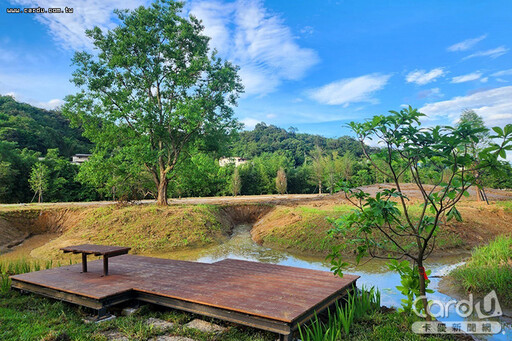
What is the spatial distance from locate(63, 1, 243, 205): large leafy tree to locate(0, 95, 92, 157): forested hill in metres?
19.2

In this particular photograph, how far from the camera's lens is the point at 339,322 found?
4.04 meters

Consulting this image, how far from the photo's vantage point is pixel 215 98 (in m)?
16.7

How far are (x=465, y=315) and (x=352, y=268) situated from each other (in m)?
3.42

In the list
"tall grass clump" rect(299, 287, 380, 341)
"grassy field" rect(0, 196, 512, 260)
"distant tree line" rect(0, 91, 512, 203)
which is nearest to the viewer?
"tall grass clump" rect(299, 287, 380, 341)

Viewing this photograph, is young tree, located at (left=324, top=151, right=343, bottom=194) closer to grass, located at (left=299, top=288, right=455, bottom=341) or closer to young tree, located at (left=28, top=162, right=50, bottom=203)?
young tree, located at (left=28, top=162, right=50, bottom=203)

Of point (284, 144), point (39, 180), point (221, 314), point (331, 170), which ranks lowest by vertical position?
point (221, 314)

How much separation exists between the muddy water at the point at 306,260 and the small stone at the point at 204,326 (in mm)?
3193

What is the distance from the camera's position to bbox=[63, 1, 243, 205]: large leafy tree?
15.2 metres

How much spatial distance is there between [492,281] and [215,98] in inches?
539

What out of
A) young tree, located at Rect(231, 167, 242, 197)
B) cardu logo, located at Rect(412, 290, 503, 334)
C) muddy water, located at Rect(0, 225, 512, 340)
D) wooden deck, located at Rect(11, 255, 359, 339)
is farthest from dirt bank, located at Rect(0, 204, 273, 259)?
young tree, located at Rect(231, 167, 242, 197)

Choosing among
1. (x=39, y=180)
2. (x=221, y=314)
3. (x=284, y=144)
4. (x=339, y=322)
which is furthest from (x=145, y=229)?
(x=284, y=144)

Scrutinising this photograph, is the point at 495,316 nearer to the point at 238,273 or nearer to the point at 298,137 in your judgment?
the point at 238,273

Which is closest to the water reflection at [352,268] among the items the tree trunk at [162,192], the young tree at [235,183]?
the tree trunk at [162,192]

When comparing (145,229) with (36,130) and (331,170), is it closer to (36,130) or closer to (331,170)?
(331,170)
